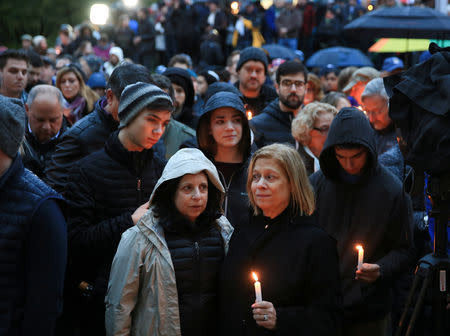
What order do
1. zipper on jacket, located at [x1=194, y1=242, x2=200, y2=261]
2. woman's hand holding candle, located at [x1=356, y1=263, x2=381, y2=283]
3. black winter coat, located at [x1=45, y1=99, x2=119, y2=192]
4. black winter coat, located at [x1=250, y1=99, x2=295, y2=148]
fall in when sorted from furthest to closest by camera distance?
black winter coat, located at [x1=250, y1=99, x2=295, y2=148] < black winter coat, located at [x1=45, y1=99, x2=119, y2=192] < woman's hand holding candle, located at [x1=356, y1=263, x2=381, y2=283] < zipper on jacket, located at [x1=194, y1=242, x2=200, y2=261]

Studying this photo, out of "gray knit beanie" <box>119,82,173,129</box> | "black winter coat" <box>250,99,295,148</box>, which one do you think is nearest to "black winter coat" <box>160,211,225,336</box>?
"gray knit beanie" <box>119,82,173,129</box>

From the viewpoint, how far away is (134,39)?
18.3 metres

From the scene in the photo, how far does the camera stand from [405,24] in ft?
25.6

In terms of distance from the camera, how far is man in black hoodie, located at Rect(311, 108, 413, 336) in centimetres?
377

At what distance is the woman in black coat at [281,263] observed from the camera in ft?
9.98

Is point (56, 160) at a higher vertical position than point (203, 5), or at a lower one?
lower

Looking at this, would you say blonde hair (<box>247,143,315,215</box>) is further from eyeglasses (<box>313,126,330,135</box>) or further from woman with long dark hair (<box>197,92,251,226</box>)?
eyeglasses (<box>313,126,330,135</box>)

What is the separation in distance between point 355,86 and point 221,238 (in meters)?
4.51

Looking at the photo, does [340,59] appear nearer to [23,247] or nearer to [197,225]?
[197,225]

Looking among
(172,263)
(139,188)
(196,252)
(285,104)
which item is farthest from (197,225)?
(285,104)

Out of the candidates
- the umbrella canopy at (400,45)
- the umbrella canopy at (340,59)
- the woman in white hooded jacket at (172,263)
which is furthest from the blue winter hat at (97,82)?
the woman in white hooded jacket at (172,263)

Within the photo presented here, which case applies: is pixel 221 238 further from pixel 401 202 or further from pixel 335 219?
pixel 401 202

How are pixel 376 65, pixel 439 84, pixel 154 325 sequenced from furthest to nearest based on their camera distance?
pixel 376 65
pixel 154 325
pixel 439 84

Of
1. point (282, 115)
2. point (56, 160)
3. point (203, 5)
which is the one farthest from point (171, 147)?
point (203, 5)
